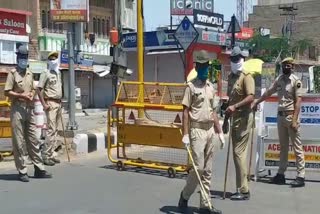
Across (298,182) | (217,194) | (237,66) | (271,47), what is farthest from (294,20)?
(217,194)

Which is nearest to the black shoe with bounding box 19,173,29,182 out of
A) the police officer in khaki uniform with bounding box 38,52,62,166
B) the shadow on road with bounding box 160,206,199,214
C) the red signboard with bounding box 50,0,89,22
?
the police officer in khaki uniform with bounding box 38,52,62,166

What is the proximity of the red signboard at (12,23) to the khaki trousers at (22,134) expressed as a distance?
855 inches

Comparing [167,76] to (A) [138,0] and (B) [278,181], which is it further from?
(B) [278,181]

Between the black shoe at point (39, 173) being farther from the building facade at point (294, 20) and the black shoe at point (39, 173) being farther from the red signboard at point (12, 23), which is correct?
the building facade at point (294, 20)

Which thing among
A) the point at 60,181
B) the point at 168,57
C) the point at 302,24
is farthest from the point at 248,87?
the point at 302,24

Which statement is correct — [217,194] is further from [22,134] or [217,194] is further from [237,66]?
[22,134]

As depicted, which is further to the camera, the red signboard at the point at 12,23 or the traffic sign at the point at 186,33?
Result: the red signboard at the point at 12,23

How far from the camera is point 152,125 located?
11.1 metres

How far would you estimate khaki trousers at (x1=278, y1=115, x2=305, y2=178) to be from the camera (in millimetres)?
9734

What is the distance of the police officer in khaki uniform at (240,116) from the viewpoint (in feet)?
28.6

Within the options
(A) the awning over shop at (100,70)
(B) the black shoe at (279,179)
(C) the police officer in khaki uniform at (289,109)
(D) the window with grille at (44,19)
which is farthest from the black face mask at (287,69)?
(D) the window with grille at (44,19)

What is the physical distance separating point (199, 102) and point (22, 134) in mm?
3545

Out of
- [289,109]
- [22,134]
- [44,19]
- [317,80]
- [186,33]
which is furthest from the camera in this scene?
[44,19]

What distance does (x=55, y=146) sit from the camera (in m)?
12.4
